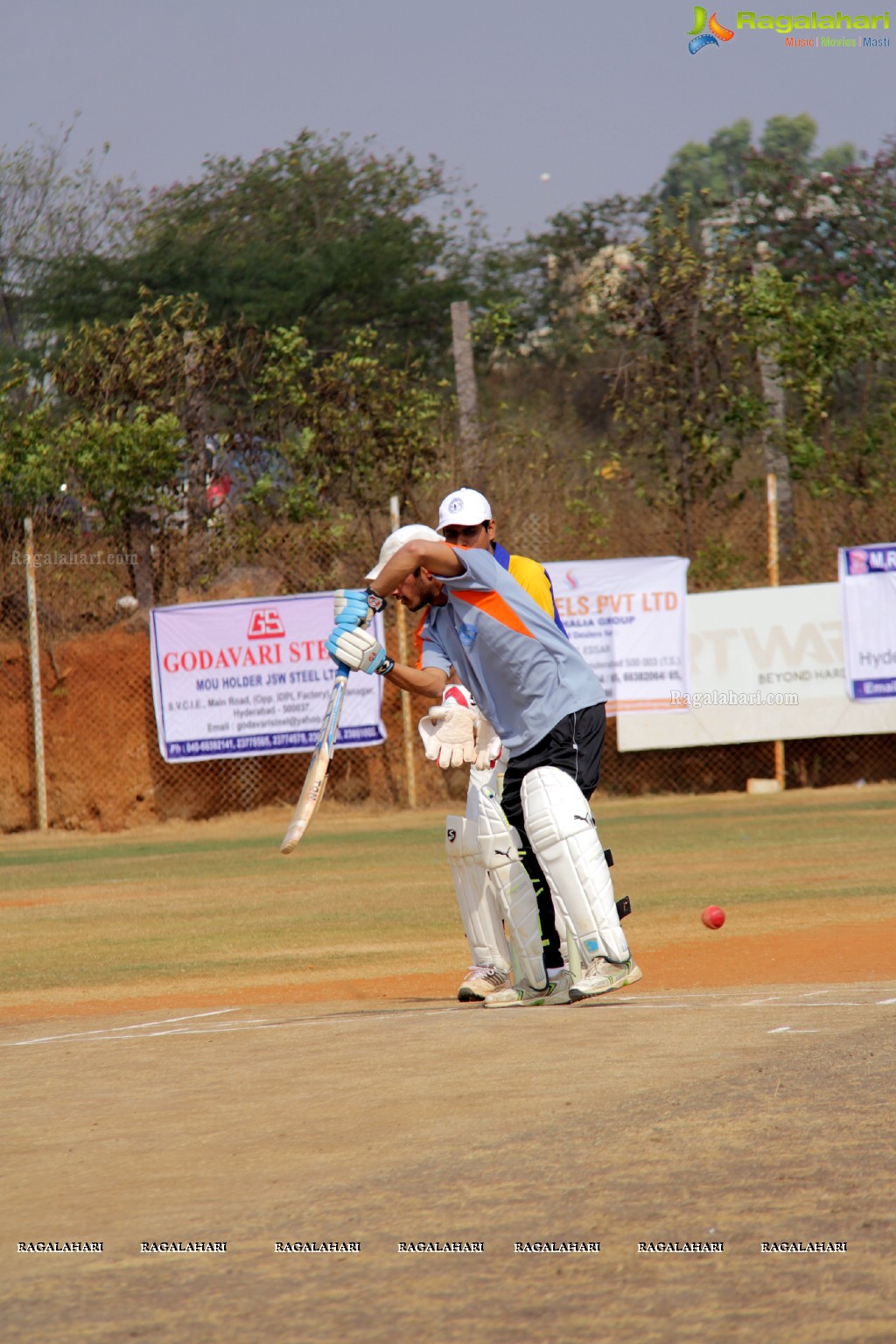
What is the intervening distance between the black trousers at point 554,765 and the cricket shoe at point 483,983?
227mm

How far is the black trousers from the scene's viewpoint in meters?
6.89

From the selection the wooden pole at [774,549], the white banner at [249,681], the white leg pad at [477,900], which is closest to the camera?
the white leg pad at [477,900]

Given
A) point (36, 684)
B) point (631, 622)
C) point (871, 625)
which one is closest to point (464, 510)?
point (631, 622)

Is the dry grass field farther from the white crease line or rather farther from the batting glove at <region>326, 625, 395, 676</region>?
the batting glove at <region>326, 625, 395, 676</region>

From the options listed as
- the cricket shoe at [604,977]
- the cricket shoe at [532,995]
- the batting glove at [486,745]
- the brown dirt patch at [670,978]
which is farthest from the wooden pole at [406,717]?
the cricket shoe at [604,977]

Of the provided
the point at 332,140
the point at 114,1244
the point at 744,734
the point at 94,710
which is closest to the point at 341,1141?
the point at 114,1244

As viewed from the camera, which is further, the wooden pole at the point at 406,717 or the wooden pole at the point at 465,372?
the wooden pole at the point at 465,372

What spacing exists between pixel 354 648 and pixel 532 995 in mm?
1619

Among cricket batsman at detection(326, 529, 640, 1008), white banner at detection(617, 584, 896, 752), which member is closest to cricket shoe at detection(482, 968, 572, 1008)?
cricket batsman at detection(326, 529, 640, 1008)

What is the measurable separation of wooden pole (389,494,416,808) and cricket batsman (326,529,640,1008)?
11.9 m

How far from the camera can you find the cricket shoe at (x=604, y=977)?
6625mm

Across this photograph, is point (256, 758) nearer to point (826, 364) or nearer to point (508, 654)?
point (826, 364)

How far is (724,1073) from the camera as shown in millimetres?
4926

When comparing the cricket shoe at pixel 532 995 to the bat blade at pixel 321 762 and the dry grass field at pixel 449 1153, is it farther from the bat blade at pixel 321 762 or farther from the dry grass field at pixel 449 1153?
the bat blade at pixel 321 762
